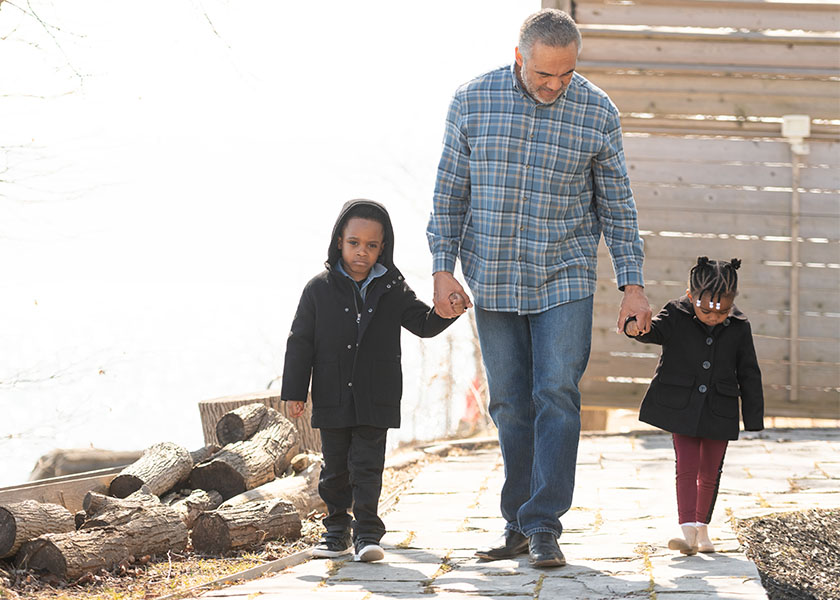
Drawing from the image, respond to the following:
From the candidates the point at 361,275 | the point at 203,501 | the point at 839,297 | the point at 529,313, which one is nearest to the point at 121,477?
the point at 203,501

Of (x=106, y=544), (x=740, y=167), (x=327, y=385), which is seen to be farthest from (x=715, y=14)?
(x=106, y=544)

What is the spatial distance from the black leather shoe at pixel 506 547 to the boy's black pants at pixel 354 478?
0.50 metres

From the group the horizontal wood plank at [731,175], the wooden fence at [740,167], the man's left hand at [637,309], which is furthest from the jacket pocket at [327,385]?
the horizontal wood plank at [731,175]

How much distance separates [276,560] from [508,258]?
160cm

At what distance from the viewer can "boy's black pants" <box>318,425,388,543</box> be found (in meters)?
4.54

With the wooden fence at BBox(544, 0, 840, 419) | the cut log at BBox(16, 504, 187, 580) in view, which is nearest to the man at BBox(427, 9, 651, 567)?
the cut log at BBox(16, 504, 187, 580)

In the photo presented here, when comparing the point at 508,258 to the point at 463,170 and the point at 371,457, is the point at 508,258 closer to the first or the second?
the point at 463,170

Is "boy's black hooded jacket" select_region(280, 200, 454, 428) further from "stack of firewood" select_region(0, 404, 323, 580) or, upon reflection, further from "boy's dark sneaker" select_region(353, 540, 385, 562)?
"stack of firewood" select_region(0, 404, 323, 580)

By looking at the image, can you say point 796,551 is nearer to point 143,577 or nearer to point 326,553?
point 326,553

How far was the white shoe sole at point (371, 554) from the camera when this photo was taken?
4.38 m

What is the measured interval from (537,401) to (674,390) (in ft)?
1.89

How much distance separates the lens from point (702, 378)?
431 cm

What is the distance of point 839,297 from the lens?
991 cm

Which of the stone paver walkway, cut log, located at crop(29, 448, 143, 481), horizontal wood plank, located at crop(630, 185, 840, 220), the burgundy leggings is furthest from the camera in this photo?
horizontal wood plank, located at crop(630, 185, 840, 220)
